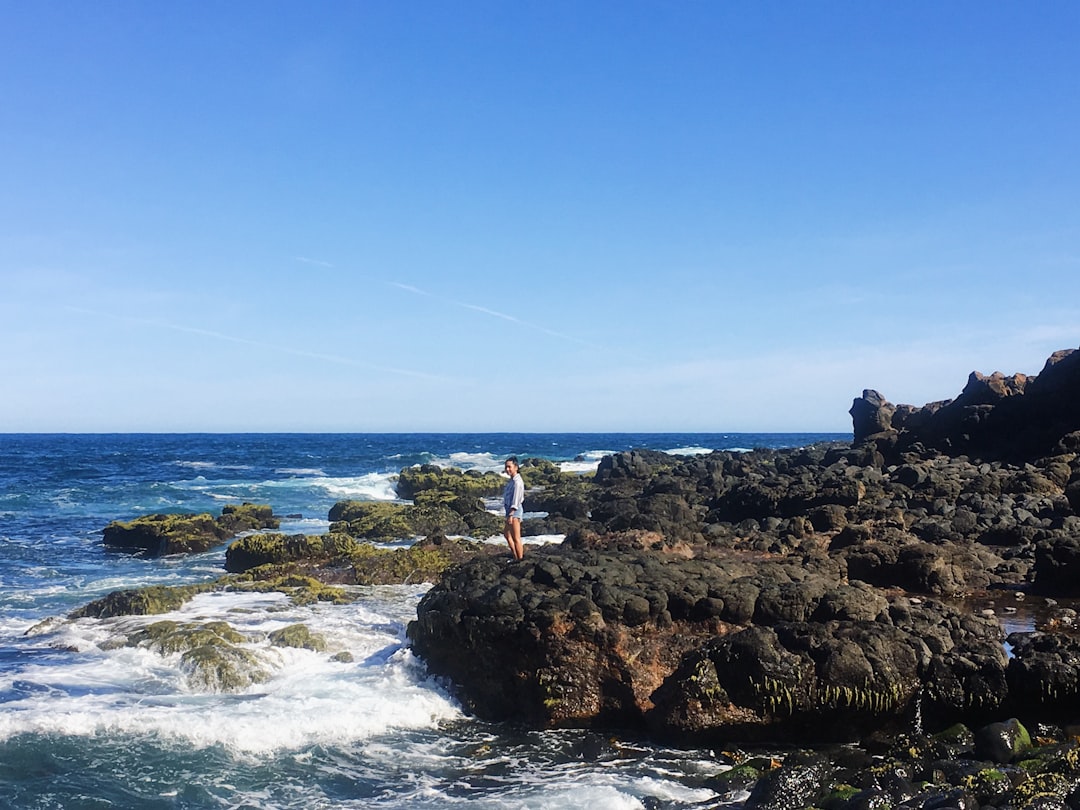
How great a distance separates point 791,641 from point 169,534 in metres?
21.5

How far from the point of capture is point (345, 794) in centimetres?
869

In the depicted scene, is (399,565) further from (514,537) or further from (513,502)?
(514,537)

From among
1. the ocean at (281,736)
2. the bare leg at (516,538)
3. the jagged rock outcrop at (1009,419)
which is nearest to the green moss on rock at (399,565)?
the ocean at (281,736)

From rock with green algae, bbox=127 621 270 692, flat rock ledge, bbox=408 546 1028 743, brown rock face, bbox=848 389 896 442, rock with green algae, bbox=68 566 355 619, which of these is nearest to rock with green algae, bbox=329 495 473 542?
rock with green algae, bbox=68 566 355 619

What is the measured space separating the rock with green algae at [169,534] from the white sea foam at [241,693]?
10.7 m

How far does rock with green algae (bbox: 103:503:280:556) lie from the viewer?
2572cm

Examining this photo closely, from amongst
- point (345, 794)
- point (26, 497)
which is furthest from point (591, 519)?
point (26, 497)

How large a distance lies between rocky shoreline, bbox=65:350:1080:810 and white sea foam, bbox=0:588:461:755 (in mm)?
842

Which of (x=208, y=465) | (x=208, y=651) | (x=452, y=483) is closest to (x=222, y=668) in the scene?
(x=208, y=651)

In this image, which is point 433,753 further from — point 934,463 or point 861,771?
point 934,463

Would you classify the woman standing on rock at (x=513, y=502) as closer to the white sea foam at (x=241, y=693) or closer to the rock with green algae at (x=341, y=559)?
the white sea foam at (x=241, y=693)

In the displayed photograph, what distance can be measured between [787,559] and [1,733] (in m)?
13.5

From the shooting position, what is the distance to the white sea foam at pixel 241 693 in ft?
33.7

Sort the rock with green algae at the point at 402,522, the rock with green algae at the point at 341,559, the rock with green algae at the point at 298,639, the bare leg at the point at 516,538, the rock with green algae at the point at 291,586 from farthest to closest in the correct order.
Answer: the rock with green algae at the point at 402,522 → the rock with green algae at the point at 341,559 → the rock with green algae at the point at 291,586 → the bare leg at the point at 516,538 → the rock with green algae at the point at 298,639
